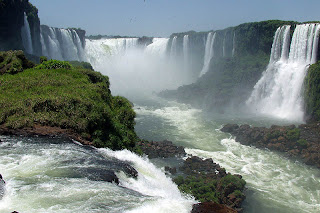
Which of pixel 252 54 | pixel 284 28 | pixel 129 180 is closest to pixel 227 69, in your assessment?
pixel 252 54

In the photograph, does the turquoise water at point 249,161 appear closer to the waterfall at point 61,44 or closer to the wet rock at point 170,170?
the wet rock at point 170,170

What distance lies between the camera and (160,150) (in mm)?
21609

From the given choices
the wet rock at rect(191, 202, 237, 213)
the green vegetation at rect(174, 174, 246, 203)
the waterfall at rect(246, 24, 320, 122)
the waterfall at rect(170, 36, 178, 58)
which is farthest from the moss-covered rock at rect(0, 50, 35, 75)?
the waterfall at rect(170, 36, 178, 58)

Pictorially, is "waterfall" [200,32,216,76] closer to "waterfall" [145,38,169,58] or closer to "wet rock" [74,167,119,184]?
"waterfall" [145,38,169,58]

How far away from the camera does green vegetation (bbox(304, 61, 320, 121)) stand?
2835 centimetres

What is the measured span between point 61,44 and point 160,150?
3803cm

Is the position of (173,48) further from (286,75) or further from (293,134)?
(293,134)

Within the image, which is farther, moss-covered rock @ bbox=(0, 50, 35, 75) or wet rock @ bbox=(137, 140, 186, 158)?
wet rock @ bbox=(137, 140, 186, 158)

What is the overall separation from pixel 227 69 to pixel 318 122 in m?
24.2

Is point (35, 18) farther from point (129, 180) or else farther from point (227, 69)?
point (129, 180)

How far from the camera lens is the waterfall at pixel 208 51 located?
5350cm

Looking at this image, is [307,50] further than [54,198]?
Yes

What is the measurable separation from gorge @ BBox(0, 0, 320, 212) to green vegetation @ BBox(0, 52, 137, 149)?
3.44ft

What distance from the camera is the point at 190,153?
2203 cm
